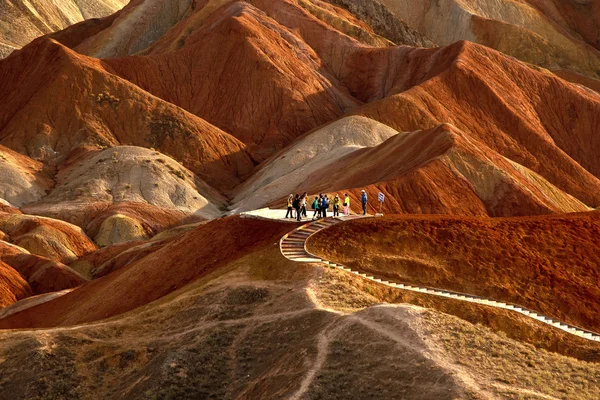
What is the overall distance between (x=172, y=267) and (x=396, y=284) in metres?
13.3

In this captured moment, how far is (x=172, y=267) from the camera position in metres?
50.3

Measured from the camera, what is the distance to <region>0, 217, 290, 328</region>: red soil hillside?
1870 inches

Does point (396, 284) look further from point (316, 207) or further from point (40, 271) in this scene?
point (40, 271)

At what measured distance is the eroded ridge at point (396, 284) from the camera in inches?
1560

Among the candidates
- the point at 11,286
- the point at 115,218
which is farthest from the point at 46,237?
the point at 11,286

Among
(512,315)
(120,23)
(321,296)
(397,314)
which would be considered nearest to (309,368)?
(397,314)

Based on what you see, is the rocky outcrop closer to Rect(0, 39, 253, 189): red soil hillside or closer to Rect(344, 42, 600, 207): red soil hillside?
Rect(344, 42, 600, 207): red soil hillside

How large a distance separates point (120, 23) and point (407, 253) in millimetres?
121194

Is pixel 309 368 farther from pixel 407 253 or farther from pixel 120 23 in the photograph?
pixel 120 23

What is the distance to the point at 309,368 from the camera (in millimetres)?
30969

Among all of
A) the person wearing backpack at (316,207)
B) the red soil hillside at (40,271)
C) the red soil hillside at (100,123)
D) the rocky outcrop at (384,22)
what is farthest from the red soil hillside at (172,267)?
the rocky outcrop at (384,22)

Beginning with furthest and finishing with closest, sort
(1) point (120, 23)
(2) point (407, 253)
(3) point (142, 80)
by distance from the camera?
(1) point (120, 23) → (3) point (142, 80) → (2) point (407, 253)

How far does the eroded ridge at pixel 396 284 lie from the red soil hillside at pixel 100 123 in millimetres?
66311

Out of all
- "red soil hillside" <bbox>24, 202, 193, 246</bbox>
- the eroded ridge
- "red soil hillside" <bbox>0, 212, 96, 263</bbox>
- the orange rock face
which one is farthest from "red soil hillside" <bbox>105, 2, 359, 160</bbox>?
the eroded ridge
